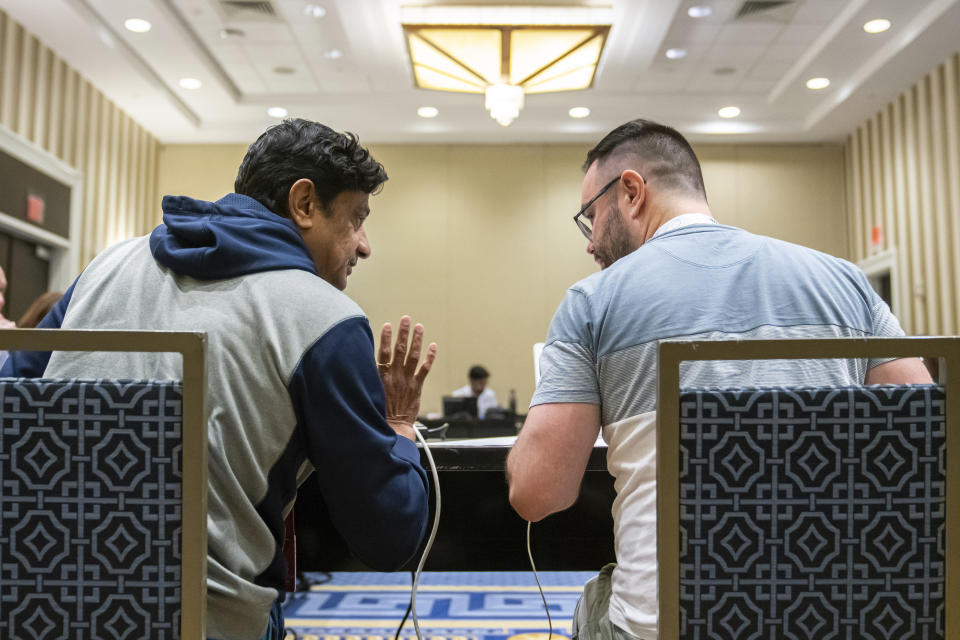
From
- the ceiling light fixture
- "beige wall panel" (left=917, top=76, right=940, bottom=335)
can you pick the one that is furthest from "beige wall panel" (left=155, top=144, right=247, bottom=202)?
"beige wall panel" (left=917, top=76, right=940, bottom=335)

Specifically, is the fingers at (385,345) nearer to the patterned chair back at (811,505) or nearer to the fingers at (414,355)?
the fingers at (414,355)

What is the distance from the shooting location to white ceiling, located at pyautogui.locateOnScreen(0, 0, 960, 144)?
588 cm

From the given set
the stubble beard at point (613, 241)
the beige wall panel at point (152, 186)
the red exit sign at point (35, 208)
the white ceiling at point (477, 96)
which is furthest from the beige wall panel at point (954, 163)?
the red exit sign at point (35, 208)

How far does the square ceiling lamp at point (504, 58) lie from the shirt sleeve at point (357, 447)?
4955 millimetres

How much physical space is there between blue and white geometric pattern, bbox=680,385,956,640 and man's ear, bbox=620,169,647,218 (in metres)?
0.74

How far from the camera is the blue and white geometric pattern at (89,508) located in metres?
0.83

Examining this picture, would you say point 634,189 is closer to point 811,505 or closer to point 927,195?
point 811,505

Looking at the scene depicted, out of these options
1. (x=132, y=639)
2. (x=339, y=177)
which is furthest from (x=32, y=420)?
(x=339, y=177)

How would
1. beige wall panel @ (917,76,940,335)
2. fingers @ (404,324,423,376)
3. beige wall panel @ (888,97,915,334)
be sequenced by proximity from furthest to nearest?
beige wall panel @ (888,97,915,334), beige wall panel @ (917,76,940,335), fingers @ (404,324,423,376)

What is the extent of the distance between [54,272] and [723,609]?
6.90 meters

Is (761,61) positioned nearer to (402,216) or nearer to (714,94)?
(714,94)

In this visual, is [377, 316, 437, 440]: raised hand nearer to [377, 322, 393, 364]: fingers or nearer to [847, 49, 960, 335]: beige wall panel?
[377, 322, 393, 364]: fingers

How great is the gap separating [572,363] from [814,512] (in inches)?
16.3

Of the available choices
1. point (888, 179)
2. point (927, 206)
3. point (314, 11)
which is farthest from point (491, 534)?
point (888, 179)
